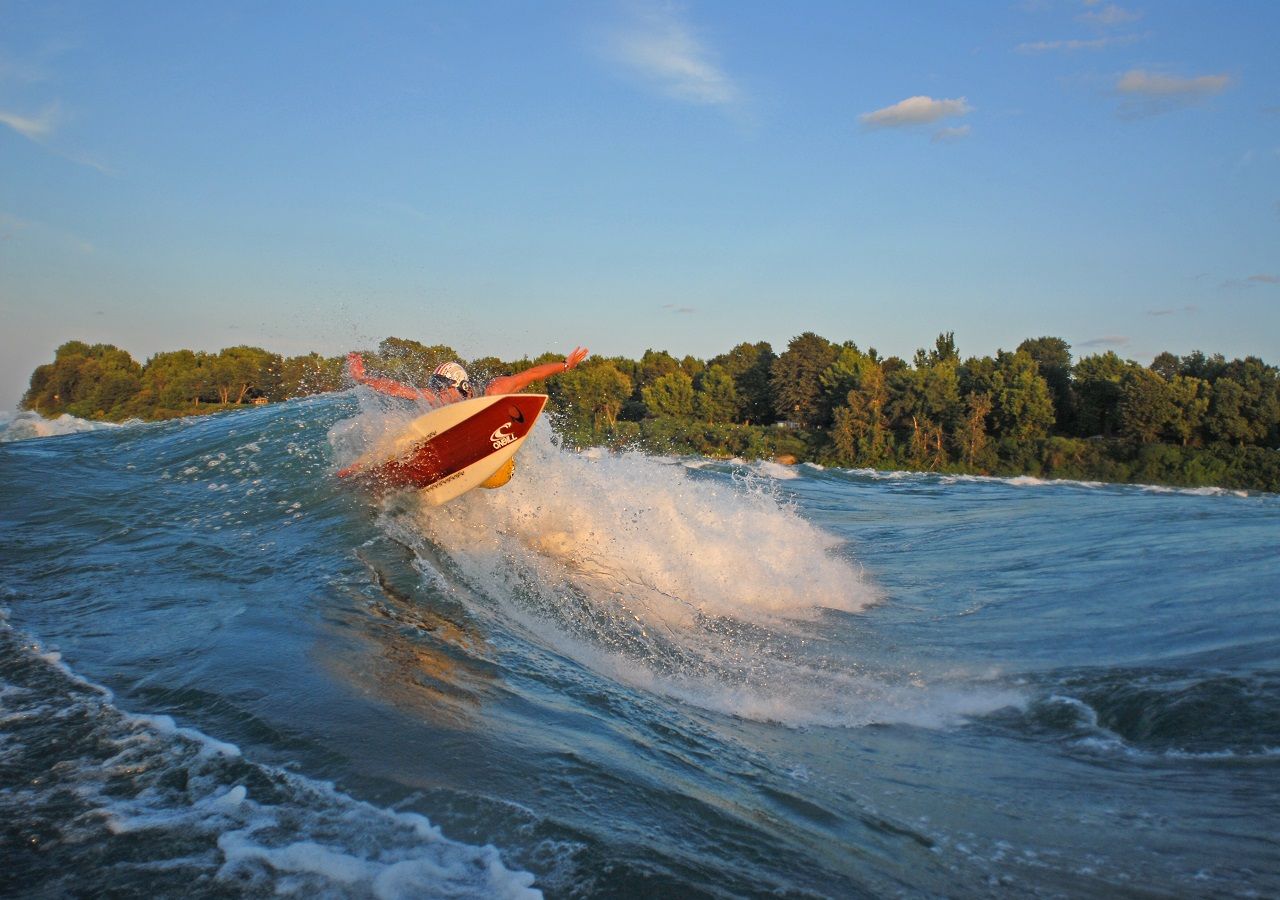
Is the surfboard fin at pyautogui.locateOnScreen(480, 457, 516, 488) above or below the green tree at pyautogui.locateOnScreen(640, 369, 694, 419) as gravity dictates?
below

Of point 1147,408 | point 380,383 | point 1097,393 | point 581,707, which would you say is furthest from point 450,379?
point 1097,393

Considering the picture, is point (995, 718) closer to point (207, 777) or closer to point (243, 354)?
point (207, 777)

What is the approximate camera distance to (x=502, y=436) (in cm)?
1064

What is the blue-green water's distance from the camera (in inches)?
120

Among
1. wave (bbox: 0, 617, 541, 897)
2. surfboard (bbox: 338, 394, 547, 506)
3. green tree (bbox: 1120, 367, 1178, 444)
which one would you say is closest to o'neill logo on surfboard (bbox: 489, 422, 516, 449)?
surfboard (bbox: 338, 394, 547, 506)

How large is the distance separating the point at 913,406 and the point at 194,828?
64.4m

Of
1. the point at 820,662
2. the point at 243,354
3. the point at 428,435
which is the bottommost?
the point at 820,662

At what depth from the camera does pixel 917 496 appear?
80.9 feet

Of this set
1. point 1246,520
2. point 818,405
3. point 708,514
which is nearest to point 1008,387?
point 818,405

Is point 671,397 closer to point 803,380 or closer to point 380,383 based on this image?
point 803,380

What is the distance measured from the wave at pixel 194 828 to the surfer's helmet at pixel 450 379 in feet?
25.0

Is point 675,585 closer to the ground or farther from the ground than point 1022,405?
closer to the ground

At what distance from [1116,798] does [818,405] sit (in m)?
74.0

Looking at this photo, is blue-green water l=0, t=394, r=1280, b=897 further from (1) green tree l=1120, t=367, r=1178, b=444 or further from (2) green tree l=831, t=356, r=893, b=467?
(2) green tree l=831, t=356, r=893, b=467
